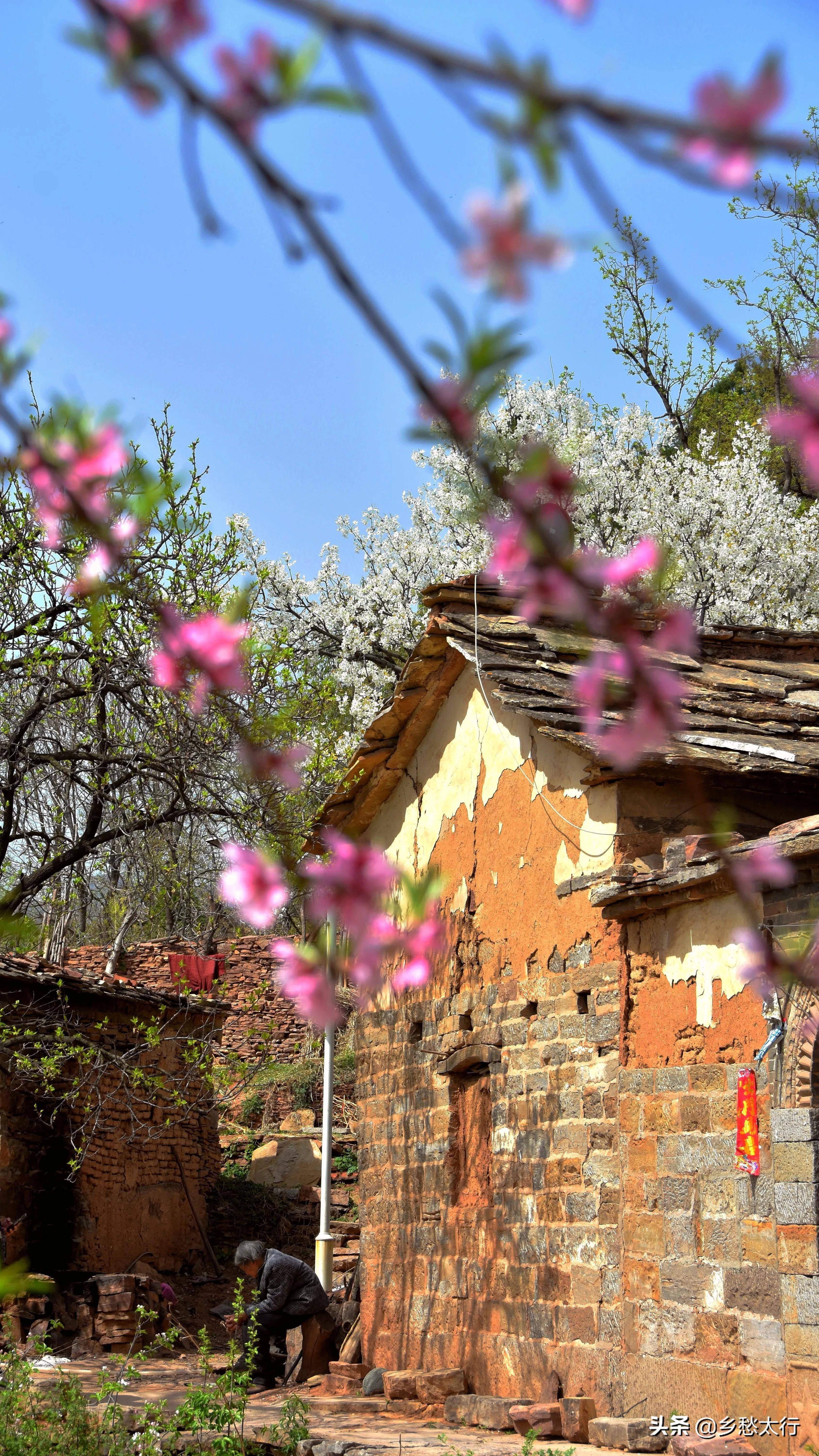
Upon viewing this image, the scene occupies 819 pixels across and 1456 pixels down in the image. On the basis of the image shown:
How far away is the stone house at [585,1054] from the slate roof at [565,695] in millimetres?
25

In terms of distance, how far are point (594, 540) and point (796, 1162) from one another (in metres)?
17.8

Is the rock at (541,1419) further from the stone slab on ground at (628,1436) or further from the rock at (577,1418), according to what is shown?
the stone slab on ground at (628,1436)

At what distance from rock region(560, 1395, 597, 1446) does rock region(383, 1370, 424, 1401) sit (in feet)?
5.92

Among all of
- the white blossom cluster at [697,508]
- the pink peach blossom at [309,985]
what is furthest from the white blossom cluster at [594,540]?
the pink peach blossom at [309,985]

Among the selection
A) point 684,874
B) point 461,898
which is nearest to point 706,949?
point 684,874

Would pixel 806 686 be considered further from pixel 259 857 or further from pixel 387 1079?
pixel 259 857

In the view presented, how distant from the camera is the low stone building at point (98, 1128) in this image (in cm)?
1177

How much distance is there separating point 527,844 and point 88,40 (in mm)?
7150

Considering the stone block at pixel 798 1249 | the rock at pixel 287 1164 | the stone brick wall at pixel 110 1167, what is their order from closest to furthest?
the stone block at pixel 798 1249
the stone brick wall at pixel 110 1167
the rock at pixel 287 1164

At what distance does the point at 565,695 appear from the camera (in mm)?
7844

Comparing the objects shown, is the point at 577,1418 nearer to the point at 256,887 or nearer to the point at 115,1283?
the point at 256,887

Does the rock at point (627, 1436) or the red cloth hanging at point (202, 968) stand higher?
the red cloth hanging at point (202, 968)

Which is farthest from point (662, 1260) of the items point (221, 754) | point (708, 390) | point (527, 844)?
A: point (708, 390)

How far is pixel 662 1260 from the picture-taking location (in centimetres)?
645
